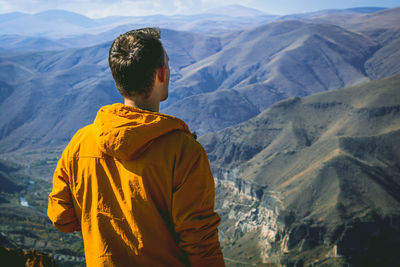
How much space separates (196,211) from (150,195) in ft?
1.01

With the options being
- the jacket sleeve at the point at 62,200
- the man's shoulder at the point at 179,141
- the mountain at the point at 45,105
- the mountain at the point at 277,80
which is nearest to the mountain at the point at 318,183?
the jacket sleeve at the point at 62,200

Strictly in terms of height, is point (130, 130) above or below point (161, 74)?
below

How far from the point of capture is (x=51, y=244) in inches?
1756

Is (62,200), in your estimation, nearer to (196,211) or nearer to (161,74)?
(196,211)

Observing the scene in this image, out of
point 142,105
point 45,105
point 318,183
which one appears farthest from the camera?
point 45,105

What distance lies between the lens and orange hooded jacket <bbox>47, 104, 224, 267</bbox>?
2.06 metres

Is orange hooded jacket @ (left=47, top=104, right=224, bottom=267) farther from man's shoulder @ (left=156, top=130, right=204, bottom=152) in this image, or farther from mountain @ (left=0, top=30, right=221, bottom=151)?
mountain @ (left=0, top=30, right=221, bottom=151)

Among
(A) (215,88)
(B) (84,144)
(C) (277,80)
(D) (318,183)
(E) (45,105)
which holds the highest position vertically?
(B) (84,144)

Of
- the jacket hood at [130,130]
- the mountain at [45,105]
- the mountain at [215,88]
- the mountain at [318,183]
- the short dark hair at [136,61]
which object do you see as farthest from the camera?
the mountain at [215,88]

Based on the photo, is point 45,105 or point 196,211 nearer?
point 196,211

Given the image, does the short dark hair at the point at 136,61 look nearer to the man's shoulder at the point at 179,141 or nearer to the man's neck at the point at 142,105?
the man's neck at the point at 142,105

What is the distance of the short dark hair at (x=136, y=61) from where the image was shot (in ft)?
7.09

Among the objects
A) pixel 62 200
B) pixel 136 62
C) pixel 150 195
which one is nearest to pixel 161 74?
pixel 136 62

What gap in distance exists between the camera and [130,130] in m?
2.02
